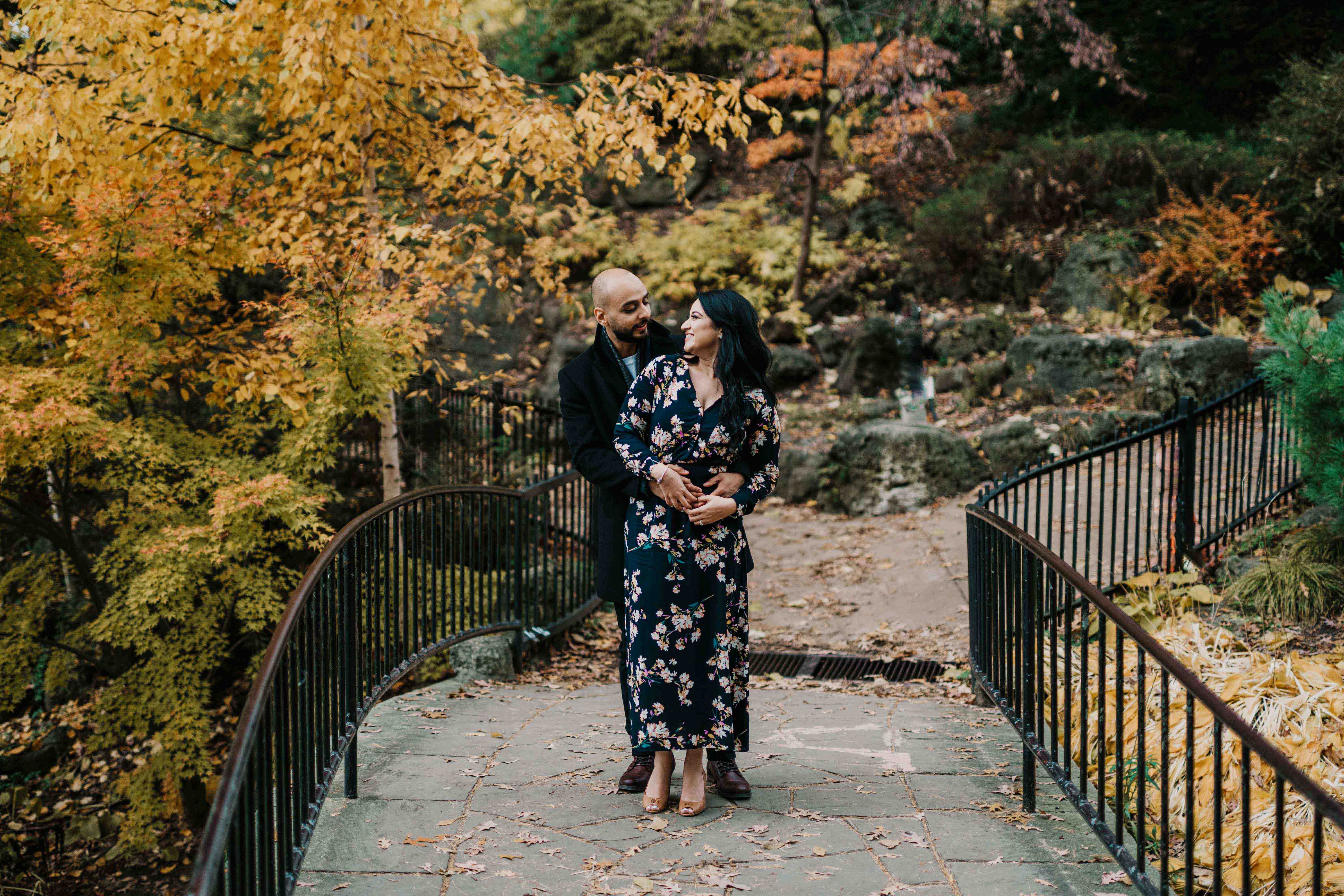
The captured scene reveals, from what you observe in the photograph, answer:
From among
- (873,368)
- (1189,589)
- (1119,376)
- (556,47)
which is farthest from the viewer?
(556,47)

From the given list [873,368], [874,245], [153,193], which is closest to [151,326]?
[153,193]

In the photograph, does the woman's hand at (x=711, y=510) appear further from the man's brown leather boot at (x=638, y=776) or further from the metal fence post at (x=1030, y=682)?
the metal fence post at (x=1030, y=682)

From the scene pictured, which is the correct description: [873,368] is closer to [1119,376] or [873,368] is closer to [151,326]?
[1119,376]

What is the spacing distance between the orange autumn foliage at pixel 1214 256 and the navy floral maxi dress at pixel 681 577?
9444 mm

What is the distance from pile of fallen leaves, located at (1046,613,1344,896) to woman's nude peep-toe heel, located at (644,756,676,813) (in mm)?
1306

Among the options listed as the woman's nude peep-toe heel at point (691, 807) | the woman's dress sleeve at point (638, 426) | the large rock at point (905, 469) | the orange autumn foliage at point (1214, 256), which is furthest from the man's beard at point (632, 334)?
the orange autumn foliage at point (1214, 256)

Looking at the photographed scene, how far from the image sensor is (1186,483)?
242 inches

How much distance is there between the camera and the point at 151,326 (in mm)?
5555

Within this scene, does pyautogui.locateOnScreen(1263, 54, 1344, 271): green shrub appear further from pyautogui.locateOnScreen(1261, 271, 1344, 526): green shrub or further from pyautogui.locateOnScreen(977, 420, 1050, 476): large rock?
pyautogui.locateOnScreen(1261, 271, 1344, 526): green shrub

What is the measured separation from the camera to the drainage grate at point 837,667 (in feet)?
20.7

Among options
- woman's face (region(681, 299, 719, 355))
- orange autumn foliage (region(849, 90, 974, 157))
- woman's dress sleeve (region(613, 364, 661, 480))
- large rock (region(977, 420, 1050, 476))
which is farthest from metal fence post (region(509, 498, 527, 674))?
orange autumn foliage (region(849, 90, 974, 157))

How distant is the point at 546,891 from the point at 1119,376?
30.9ft

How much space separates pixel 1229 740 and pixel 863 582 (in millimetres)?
3870

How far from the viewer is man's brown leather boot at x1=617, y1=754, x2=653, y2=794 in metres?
3.66
